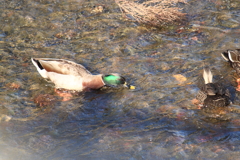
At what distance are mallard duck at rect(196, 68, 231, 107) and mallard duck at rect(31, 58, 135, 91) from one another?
1546 mm

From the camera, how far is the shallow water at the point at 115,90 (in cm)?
487

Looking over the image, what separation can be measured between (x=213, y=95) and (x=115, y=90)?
1.73 meters

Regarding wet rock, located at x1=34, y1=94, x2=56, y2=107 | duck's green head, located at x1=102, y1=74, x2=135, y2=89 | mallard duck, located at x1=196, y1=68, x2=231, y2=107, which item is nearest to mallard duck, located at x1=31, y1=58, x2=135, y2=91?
duck's green head, located at x1=102, y1=74, x2=135, y2=89

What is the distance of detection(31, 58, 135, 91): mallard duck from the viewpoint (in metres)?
6.36

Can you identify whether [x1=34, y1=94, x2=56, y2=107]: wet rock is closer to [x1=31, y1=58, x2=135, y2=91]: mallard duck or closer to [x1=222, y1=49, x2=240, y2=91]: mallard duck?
[x1=31, y1=58, x2=135, y2=91]: mallard duck

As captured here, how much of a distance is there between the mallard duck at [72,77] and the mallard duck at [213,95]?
5.07ft

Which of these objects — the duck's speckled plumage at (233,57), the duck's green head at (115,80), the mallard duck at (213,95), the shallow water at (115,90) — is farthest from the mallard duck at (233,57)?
the duck's green head at (115,80)

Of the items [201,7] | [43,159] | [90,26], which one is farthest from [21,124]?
[201,7]

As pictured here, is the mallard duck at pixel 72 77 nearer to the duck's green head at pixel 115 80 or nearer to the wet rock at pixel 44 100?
the duck's green head at pixel 115 80

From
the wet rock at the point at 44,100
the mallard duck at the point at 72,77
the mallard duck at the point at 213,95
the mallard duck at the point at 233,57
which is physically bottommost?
the wet rock at the point at 44,100

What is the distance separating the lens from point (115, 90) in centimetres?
637

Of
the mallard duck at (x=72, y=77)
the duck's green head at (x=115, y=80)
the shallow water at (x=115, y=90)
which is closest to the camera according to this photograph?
the shallow water at (x=115, y=90)

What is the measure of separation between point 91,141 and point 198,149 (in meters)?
1.47

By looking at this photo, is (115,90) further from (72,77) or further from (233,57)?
(233,57)
